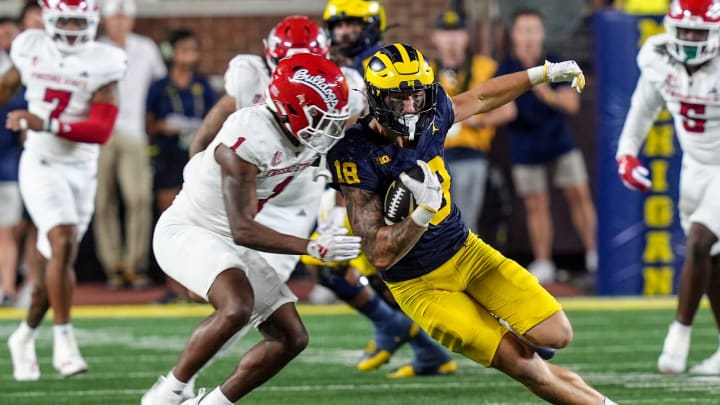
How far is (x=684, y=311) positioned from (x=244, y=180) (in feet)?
8.67

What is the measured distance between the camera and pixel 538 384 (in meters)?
4.91

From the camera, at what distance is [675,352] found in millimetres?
6633

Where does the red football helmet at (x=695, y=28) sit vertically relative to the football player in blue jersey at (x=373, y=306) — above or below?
above

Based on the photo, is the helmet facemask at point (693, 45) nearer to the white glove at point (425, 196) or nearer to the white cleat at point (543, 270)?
the white glove at point (425, 196)

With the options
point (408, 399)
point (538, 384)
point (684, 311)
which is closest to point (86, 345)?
point (408, 399)

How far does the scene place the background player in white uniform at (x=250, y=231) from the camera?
4988 millimetres

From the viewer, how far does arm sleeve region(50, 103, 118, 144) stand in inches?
272

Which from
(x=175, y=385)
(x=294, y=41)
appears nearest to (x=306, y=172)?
(x=294, y=41)

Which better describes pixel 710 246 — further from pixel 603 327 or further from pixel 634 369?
pixel 603 327

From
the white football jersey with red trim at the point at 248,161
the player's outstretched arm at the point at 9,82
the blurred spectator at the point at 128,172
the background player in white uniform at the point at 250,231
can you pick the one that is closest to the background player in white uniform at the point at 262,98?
the white football jersey with red trim at the point at 248,161

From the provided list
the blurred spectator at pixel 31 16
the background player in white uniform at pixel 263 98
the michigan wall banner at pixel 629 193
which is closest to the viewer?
the background player in white uniform at pixel 263 98

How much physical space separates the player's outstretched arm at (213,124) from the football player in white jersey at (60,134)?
39.0 inches

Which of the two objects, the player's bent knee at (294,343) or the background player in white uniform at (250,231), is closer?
the background player in white uniform at (250,231)

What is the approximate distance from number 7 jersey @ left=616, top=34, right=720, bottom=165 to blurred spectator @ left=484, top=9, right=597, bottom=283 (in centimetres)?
317
